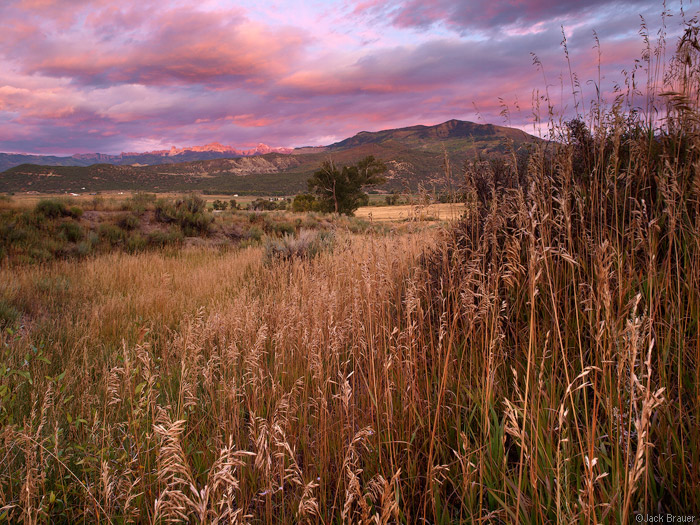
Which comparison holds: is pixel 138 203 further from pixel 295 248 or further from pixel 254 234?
pixel 295 248

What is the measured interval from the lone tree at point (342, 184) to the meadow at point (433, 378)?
30.3 m

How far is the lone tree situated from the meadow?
30328 mm

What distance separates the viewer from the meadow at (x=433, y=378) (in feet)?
4.60

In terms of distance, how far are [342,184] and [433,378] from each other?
36.4 metres

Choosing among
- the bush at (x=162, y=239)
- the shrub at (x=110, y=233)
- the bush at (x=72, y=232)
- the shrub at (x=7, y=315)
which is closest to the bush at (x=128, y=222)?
the shrub at (x=110, y=233)

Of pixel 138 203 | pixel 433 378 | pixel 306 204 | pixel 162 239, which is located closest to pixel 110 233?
pixel 162 239

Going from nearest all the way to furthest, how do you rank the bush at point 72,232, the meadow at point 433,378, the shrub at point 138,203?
the meadow at point 433,378 < the bush at point 72,232 < the shrub at point 138,203

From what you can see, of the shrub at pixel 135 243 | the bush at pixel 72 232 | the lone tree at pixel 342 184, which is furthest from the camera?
the lone tree at pixel 342 184

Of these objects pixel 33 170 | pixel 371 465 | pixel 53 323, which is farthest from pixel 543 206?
pixel 33 170

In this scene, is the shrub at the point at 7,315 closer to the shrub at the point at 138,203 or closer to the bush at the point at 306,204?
the shrub at the point at 138,203

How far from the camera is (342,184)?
37.7m

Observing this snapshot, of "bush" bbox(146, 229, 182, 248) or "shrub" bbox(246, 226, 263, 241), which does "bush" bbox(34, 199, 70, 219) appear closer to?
"bush" bbox(146, 229, 182, 248)

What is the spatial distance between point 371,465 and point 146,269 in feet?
26.9

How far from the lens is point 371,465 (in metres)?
1.98
